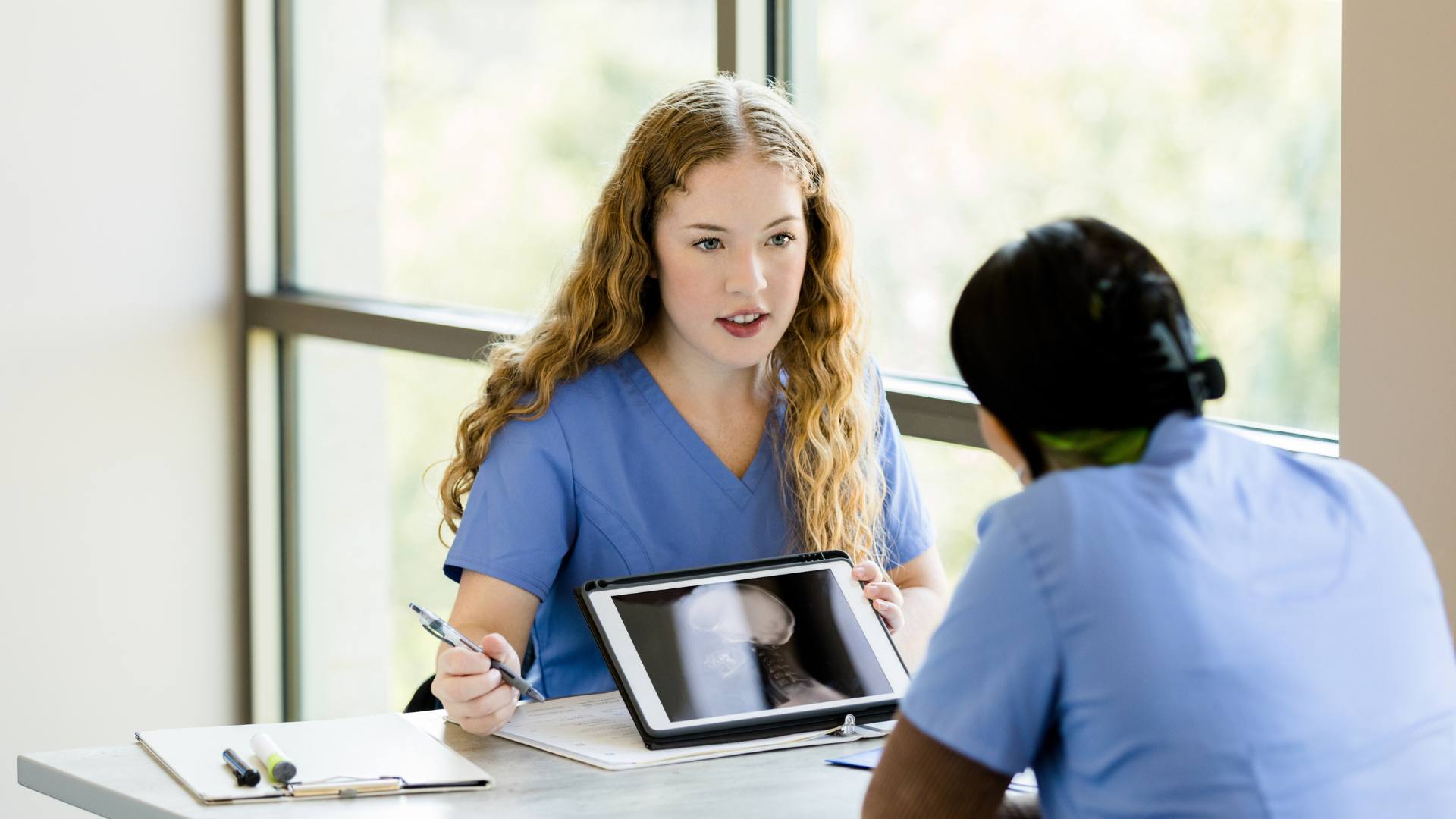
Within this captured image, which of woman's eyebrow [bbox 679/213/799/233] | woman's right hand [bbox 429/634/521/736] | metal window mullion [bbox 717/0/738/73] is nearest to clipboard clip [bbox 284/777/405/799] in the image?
woman's right hand [bbox 429/634/521/736]

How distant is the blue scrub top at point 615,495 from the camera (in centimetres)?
173

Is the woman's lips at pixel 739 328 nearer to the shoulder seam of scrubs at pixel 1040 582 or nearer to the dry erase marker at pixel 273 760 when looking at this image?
the dry erase marker at pixel 273 760

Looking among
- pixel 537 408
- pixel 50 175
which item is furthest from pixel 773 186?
pixel 50 175

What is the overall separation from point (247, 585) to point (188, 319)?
1.90ft

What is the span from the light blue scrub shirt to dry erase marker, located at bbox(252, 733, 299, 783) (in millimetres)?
570

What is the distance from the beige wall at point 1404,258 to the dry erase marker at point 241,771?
3.47 feet

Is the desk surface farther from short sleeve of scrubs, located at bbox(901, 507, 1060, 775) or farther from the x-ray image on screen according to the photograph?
short sleeve of scrubs, located at bbox(901, 507, 1060, 775)

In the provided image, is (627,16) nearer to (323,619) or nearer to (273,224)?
(273,224)

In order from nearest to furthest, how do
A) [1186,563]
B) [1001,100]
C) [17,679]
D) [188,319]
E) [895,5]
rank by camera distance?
[1186,563] → [1001,100] → [895,5] → [17,679] → [188,319]

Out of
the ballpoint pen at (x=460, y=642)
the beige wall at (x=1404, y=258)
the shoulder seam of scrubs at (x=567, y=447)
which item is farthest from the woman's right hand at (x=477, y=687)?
the beige wall at (x=1404, y=258)

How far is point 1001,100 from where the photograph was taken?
83.1 inches

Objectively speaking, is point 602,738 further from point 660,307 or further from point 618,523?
point 660,307

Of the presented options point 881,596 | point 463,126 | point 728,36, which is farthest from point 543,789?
point 463,126

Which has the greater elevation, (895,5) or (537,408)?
(895,5)
